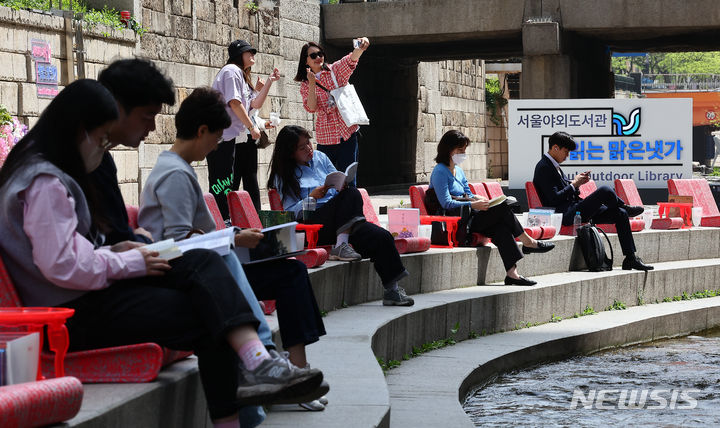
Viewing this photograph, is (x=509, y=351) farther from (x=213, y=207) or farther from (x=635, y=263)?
(x=635, y=263)

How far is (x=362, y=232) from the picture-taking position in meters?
7.92

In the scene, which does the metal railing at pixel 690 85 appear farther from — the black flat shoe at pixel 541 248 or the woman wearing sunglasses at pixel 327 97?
the woman wearing sunglasses at pixel 327 97

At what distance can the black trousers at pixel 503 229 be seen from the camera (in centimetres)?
990

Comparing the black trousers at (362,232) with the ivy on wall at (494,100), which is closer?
the black trousers at (362,232)

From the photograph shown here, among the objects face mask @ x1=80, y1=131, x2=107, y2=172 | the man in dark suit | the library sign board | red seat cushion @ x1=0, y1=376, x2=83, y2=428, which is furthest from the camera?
the library sign board

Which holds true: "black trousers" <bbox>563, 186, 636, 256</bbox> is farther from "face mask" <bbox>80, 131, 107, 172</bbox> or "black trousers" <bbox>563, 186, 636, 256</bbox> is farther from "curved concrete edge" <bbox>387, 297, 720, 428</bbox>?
"face mask" <bbox>80, 131, 107, 172</bbox>

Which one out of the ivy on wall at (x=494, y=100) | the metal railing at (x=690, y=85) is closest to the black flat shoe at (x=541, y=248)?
the ivy on wall at (x=494, y=100)

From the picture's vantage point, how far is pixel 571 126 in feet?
56.0

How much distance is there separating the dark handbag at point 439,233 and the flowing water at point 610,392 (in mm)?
1760

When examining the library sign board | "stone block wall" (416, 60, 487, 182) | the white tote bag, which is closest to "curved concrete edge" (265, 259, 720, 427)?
the white tote bag

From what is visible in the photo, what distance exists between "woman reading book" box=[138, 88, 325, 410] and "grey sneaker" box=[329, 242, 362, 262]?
313cm

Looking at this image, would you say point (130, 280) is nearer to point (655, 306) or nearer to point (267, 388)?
point (267, 388)

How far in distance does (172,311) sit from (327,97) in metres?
6.14

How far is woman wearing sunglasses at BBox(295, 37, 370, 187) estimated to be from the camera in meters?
9.41
